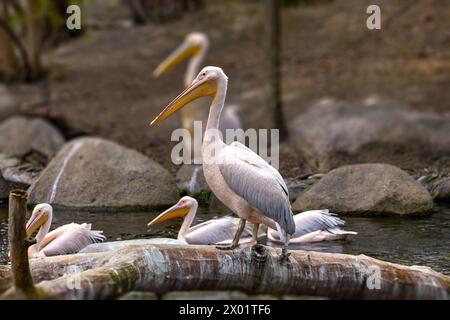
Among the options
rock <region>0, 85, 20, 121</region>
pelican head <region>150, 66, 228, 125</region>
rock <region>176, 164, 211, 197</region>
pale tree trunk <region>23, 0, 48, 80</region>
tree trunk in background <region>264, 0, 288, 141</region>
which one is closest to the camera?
pelican head <region>150, 66, 228, 125</region>

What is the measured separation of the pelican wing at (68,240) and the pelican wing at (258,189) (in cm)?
198

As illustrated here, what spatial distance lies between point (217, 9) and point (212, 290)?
1450 cm

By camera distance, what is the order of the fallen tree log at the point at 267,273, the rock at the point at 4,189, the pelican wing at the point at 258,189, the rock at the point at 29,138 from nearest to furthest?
the fallen tree log at the point at 267,273 < the pelican wing at the point at 258,189 < the rock at the point at 4,189 < the rock at the point at 29,138

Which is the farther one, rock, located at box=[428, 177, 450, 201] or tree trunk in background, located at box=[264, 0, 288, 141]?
tree trunk in background, located at box=[264, 0, 288, 141]

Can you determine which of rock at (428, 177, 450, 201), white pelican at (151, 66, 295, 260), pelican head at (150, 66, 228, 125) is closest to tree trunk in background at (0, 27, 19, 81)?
rock at (428, 177, 450, 201)

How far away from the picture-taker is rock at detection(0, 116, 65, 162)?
449 inches

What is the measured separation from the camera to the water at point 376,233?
734 centimetres

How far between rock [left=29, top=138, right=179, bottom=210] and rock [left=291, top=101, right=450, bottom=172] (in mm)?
1979

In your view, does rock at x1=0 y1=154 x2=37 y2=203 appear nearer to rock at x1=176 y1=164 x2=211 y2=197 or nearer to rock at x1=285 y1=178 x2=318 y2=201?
rock at x1=176 y1=164 x2=211 y2=197

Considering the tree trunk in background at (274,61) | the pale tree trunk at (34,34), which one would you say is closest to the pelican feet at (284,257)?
the tree trunk in background at (274,61)

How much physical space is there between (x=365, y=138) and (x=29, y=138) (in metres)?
4.24

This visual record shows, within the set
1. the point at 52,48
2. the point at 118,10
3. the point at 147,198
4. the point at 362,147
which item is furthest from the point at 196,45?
the point at 118,10

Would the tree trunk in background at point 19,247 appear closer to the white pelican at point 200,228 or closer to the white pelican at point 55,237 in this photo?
the white pelican at point 55,237
